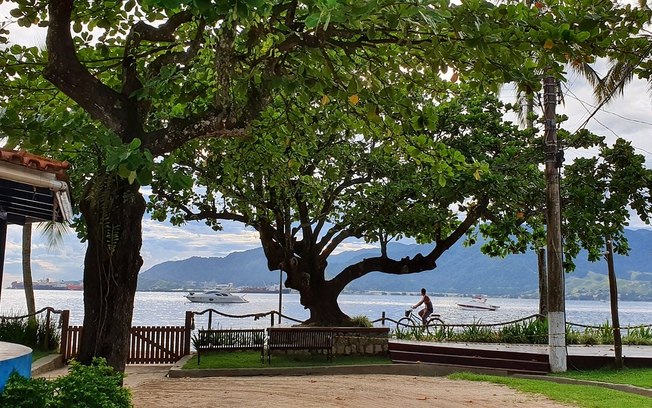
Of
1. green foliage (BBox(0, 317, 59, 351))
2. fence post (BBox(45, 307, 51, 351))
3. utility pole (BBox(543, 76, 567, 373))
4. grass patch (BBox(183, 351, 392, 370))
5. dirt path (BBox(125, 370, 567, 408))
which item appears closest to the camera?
dirt path (BBox(125, 370, 567, 408))

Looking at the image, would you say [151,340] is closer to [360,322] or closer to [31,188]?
[360,322]

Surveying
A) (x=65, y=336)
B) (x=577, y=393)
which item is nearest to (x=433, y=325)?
(x=577, y=393)

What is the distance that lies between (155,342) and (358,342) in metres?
5.71

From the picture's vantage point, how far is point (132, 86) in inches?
299

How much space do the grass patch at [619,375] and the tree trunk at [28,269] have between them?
58.1 feet

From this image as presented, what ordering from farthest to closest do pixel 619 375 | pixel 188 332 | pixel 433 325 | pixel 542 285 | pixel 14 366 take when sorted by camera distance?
pixel 542 285, pixel 433 325, pixel 188 332, pixel 619 375, pixel 14 366

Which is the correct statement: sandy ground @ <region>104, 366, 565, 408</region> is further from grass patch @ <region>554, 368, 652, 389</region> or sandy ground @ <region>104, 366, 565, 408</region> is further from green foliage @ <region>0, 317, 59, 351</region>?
green foliage @ <region>0, 317, 59, 351</region>

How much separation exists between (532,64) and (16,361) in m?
5.91

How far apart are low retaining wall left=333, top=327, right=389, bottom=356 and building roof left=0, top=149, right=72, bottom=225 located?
31.6 feet

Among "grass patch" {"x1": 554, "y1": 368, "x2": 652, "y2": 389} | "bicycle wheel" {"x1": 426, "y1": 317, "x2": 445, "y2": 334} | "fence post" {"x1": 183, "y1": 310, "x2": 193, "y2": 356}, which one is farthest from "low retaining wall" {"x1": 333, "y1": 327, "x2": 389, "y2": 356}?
"grass patch" {"x1": 554, "y1": 368, "x2": 652, "y2": 389}

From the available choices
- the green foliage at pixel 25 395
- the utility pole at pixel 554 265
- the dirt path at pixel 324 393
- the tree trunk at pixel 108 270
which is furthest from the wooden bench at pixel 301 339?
the green foliage at pixel 25 395

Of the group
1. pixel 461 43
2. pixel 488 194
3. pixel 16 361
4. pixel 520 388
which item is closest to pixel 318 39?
pixel 461 43

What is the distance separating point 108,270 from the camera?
7004mm

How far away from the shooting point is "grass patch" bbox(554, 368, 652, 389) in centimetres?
1265
